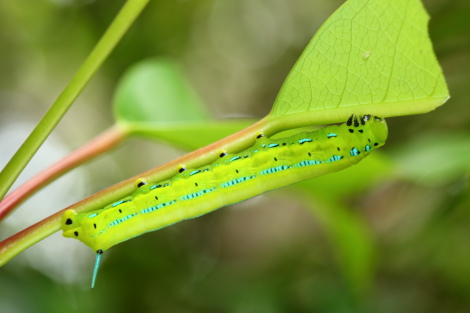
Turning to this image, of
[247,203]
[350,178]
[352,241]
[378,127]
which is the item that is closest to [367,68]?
[378,127]

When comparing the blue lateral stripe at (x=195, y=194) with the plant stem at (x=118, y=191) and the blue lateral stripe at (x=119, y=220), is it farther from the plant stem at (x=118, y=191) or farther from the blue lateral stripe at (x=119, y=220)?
the plant stem at (x=118, y=191)

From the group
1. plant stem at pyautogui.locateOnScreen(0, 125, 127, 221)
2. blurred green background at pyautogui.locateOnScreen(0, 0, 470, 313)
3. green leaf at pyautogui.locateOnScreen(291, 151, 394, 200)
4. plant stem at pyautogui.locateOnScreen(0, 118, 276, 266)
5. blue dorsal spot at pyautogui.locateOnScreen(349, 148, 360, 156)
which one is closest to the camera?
plant stem at pyautogui.locateOnScreen(0, 118, 276, 266)

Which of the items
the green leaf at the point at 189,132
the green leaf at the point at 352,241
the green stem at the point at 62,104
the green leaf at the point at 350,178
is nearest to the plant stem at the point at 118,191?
the green stem at the point at 62,104

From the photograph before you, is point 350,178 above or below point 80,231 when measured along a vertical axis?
above

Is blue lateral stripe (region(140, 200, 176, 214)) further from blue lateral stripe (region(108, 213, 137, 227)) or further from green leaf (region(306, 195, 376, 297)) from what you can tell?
green leaf (region(306, 195, 376, 297))

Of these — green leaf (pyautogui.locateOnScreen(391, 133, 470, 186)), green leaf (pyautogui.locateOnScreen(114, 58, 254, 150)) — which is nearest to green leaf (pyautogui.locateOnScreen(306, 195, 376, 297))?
green leaf (pyautogui.locateOnScreen(391, 133, 470, 186))

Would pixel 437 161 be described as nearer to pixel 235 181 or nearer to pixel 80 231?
pixel 235 181

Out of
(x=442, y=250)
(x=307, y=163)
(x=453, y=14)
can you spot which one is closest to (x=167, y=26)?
(x=453, y=14)
